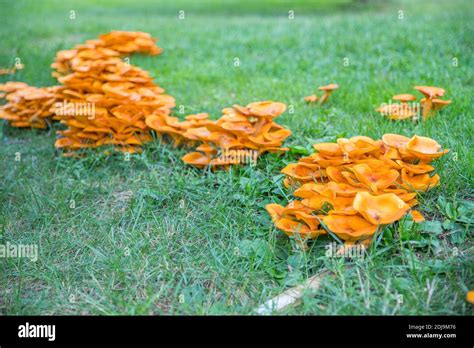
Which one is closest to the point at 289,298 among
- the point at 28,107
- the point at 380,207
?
the point at 380,207

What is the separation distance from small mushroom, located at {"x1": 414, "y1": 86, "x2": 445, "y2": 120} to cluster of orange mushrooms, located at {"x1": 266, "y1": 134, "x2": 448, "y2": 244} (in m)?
1.20

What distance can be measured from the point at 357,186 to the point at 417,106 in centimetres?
201

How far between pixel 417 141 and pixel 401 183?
27 cm

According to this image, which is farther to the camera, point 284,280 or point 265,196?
point 265,196

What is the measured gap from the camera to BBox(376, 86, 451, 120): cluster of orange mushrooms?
4.33m

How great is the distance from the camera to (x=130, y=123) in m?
4.45

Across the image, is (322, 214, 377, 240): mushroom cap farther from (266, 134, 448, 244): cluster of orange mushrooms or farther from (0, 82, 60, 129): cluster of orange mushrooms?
(0, 82, 60, 129): cluster of orange mushrooms

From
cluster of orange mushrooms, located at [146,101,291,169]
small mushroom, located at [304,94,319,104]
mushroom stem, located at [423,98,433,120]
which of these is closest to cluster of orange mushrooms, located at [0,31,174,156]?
cluster of orange mushrooms, located at [146,101,291,169]

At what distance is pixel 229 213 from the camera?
349 cm

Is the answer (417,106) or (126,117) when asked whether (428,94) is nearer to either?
(417,106)

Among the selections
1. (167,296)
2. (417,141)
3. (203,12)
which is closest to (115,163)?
(167,296)

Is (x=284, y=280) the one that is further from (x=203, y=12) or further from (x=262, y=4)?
(x=262, y=4)

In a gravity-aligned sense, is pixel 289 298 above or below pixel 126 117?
below

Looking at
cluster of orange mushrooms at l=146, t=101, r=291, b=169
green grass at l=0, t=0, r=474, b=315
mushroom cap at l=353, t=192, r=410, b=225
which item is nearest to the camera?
mushroom cap at l=353, t=192, r=410, b=225
